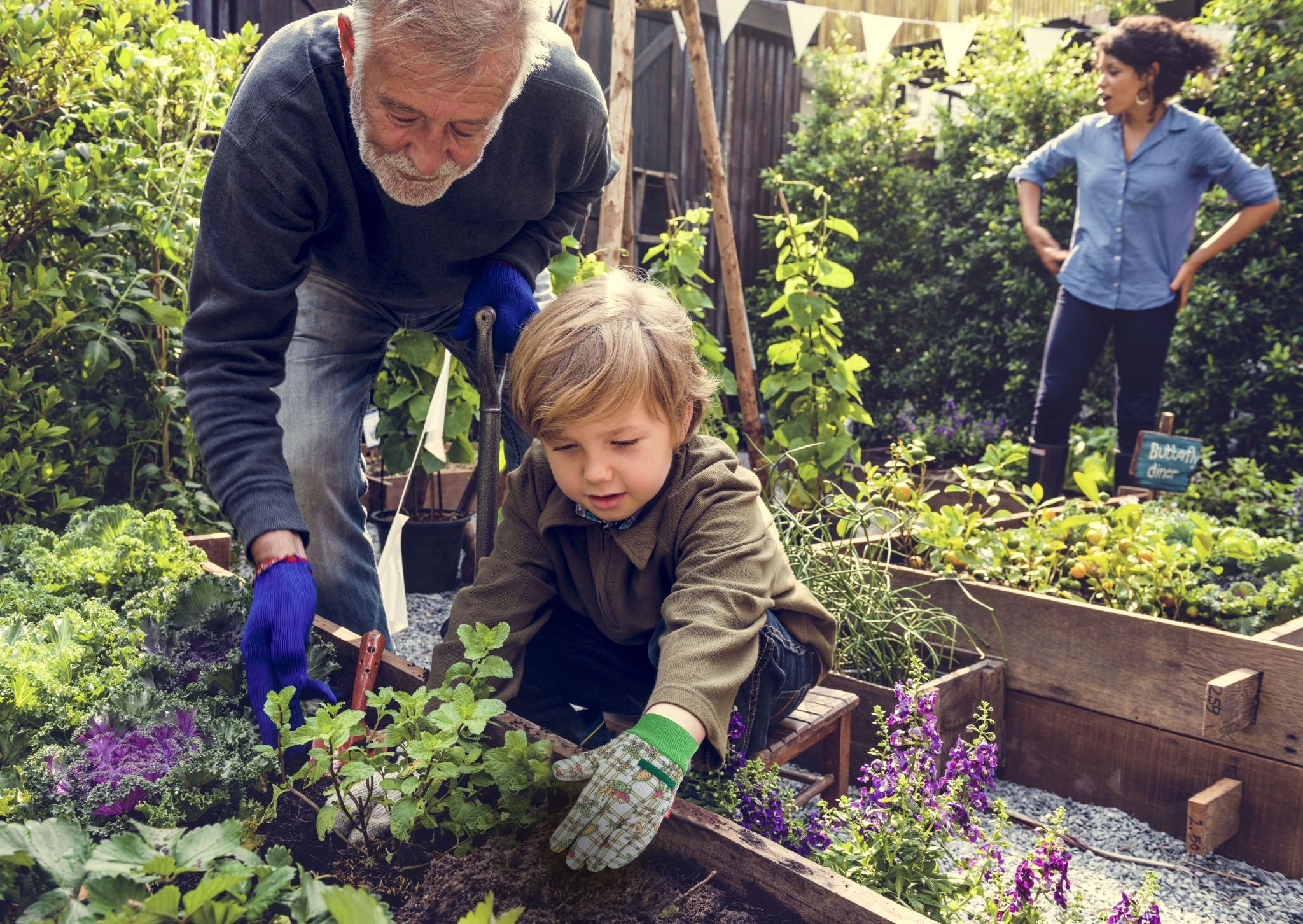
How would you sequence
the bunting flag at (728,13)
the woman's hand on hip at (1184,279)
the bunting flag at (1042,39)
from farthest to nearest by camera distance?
the bunting flag at (1042,39), the bunting flag at (728,13), the woman's hand on hip at (1184,279)

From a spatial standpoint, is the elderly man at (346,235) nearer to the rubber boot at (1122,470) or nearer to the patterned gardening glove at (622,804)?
the patterned gardening glove at (622,804)

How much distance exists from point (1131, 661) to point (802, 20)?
4.06 meters

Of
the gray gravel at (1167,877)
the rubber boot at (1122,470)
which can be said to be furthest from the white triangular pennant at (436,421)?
the rubber boot at (1122,470)

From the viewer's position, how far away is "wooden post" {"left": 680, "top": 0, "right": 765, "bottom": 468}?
10.9 ft

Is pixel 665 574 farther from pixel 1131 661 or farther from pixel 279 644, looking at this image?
pixel 1131 661

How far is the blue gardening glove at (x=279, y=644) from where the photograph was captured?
4.86 feet

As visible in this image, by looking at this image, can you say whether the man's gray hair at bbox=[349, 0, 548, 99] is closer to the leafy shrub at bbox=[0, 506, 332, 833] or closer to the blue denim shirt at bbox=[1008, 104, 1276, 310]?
the leafy shrub at bbox=[0, 506, 332, 833]

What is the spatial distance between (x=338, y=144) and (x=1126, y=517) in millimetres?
2128

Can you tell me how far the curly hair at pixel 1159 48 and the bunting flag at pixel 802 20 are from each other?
1653mm

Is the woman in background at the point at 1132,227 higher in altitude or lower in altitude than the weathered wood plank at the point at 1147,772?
higher

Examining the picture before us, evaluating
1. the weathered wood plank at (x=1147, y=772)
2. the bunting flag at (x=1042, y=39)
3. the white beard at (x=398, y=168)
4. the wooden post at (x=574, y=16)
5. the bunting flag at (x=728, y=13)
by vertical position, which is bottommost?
the weathered wood plank at (x=1147, y=772)

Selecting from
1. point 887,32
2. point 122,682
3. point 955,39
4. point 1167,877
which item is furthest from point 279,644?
point 955,39


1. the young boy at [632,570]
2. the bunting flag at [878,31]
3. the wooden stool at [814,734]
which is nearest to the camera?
the young boy at [632,570]

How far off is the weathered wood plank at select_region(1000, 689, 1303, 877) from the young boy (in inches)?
31.1
